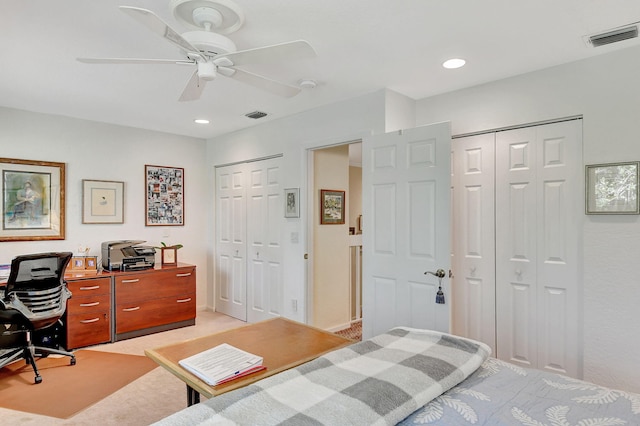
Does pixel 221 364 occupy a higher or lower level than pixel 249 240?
lower

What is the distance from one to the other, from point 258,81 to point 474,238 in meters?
2.10

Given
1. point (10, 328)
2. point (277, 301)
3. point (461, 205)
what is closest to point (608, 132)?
point (461, 205)

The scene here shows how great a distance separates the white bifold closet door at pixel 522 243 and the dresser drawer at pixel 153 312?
9.63 ft

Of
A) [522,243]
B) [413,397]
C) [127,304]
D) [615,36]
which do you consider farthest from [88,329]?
[615,36]

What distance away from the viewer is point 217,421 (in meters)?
1.12

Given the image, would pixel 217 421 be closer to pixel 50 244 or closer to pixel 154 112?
pixel 154 112

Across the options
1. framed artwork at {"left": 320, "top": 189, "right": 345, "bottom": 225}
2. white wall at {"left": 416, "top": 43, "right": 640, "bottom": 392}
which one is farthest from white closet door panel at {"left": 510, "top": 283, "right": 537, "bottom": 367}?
framed artwork at {"left": 320, "top": 189, "right": 345, "bottom": 225}

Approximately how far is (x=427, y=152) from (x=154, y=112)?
110 inches

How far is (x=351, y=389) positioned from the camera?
1.29 metres

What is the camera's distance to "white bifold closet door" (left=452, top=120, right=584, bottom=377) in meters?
2.66

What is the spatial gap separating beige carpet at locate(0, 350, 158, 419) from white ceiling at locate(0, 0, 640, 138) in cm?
235

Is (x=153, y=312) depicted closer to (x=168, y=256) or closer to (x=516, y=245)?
(x=168, y=256)

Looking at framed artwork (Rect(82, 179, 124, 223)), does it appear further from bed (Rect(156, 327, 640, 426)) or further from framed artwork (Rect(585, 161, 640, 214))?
framed artwork (Rect(585, 161, 640, 214))

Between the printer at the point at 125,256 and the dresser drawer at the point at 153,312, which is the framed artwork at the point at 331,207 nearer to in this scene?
the dresser drawer at the point at 153,312
